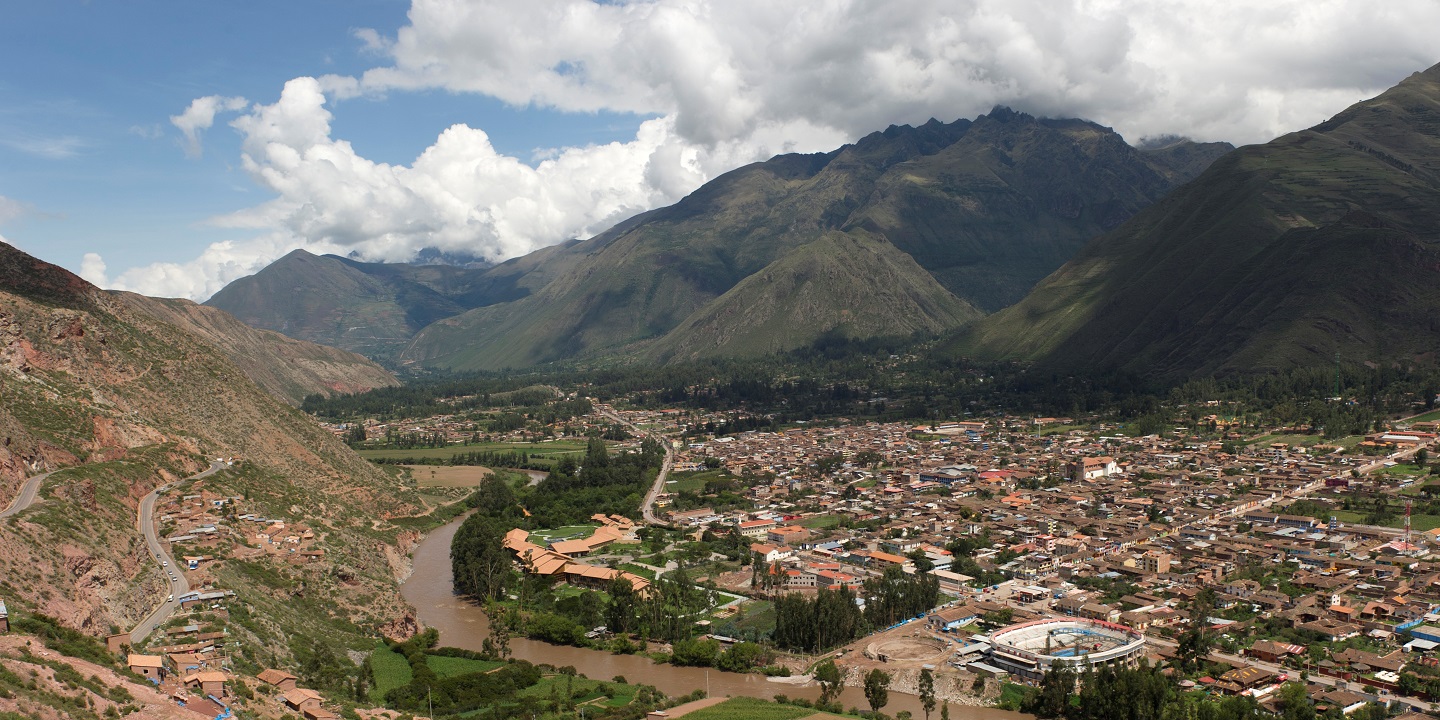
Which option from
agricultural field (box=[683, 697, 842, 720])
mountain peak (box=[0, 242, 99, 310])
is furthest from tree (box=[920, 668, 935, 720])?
mountain peak (box=[0, 242, 99, 310])

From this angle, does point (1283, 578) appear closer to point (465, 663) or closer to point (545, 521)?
point (465, 663)

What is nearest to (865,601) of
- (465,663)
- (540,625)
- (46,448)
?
(540,625)

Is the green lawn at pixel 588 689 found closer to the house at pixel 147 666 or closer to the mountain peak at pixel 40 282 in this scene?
the house at pixel 147 666

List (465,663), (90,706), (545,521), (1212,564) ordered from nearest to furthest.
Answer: (90,706) < (465,663) < (1212,564) < (545,521)

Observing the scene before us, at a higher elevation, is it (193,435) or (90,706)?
(193,435)

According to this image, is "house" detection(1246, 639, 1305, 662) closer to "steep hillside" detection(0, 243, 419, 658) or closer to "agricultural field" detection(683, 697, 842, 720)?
"agricultural field" detection(683, 697, 842, 720)

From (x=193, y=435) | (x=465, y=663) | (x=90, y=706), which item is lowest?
(x=465, y=663)

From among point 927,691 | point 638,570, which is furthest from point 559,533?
point 927,691

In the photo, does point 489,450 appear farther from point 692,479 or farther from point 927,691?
point 927,691
